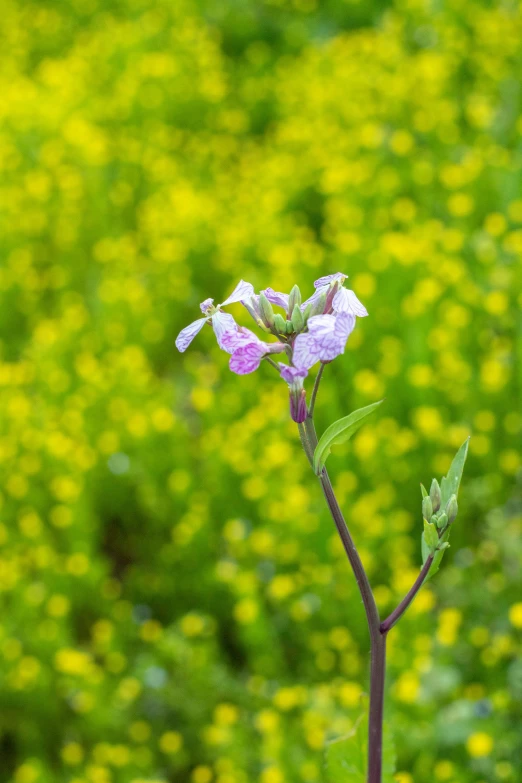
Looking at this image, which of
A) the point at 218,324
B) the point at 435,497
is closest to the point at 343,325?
the point at 218,324

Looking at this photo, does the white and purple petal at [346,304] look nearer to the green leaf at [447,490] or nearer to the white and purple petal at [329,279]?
the white and purple petal at [329,279]

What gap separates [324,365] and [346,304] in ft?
0.21

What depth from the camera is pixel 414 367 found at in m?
2.66

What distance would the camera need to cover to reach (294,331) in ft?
2.51

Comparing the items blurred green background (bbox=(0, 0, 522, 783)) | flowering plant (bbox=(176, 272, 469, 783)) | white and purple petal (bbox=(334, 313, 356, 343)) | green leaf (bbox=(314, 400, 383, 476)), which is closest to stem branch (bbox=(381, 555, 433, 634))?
flowering plant (bbox=(176, 272, 469, 783))

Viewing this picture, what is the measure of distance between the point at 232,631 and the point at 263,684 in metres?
0.36

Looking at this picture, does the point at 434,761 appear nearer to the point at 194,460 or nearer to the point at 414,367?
the point at 414,367

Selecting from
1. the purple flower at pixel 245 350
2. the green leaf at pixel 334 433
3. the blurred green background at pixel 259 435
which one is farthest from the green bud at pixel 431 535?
the blurred green background at pixel 259 435

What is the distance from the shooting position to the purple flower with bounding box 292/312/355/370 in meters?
0.68

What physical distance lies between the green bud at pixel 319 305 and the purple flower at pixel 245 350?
0.19 ft

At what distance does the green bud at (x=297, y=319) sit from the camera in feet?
2.48

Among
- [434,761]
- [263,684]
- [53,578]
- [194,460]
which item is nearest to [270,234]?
[194,460]

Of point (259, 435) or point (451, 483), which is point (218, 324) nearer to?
point (451, 483)

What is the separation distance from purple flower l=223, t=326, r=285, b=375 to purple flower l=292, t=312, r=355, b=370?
35mm
